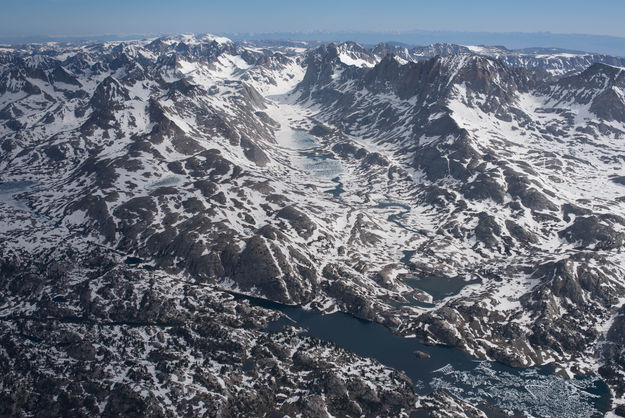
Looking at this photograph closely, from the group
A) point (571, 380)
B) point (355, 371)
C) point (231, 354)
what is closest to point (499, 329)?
point (571, 380)

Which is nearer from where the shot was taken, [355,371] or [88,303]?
[355,371]

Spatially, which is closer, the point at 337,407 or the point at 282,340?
the point at 337,407

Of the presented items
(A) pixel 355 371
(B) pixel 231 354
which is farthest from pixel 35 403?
(A) pixel 355 371

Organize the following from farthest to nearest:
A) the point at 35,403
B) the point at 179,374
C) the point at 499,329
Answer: the point at 499,329
the point at 179,374
the point at 35,403

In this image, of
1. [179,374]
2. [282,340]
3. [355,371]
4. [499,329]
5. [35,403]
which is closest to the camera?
[35,403]

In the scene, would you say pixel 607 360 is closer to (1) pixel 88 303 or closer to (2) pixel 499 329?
(2) pixel 499 329

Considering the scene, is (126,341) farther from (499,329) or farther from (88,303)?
(499,329)
